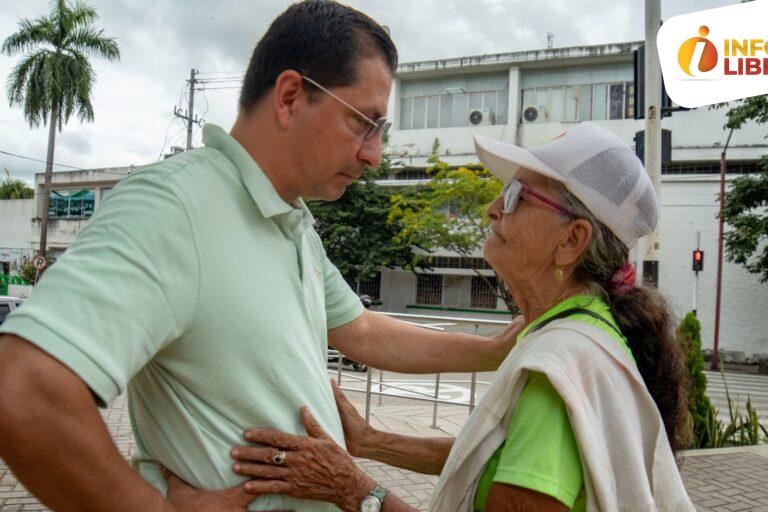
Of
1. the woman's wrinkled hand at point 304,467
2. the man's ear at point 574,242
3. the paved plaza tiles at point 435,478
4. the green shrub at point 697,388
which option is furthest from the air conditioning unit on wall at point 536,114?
the woman's wrinkled hand at point 304,467

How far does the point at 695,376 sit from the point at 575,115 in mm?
22497

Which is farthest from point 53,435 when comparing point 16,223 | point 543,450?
point 16,223

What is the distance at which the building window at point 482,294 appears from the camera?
87.4ft

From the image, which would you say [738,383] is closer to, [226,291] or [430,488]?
[430,488]

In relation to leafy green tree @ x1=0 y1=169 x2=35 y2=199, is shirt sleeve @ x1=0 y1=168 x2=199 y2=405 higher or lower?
lower

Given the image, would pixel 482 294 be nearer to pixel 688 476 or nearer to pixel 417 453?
pixel 688 476

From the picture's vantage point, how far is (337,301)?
7.22 feet

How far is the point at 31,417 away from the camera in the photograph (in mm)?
952

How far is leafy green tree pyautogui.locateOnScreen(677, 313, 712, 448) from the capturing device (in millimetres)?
6223

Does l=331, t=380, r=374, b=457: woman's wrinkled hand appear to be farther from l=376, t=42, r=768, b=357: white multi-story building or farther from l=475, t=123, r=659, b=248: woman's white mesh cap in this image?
l=376, t=42, r=768, b=357: white multi-story building

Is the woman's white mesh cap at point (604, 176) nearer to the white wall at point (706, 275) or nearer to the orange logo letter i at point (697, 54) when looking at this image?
the orange logo letter i at point (697, 54)

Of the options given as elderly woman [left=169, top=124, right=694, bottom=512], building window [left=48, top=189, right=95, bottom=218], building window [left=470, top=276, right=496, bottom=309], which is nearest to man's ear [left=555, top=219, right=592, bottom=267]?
elderly woman [left=169, top=124, right=694, bottom=512]

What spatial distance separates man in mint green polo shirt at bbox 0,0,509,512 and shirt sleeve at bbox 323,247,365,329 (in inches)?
12.3

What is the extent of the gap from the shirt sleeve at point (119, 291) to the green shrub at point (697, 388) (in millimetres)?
5897
